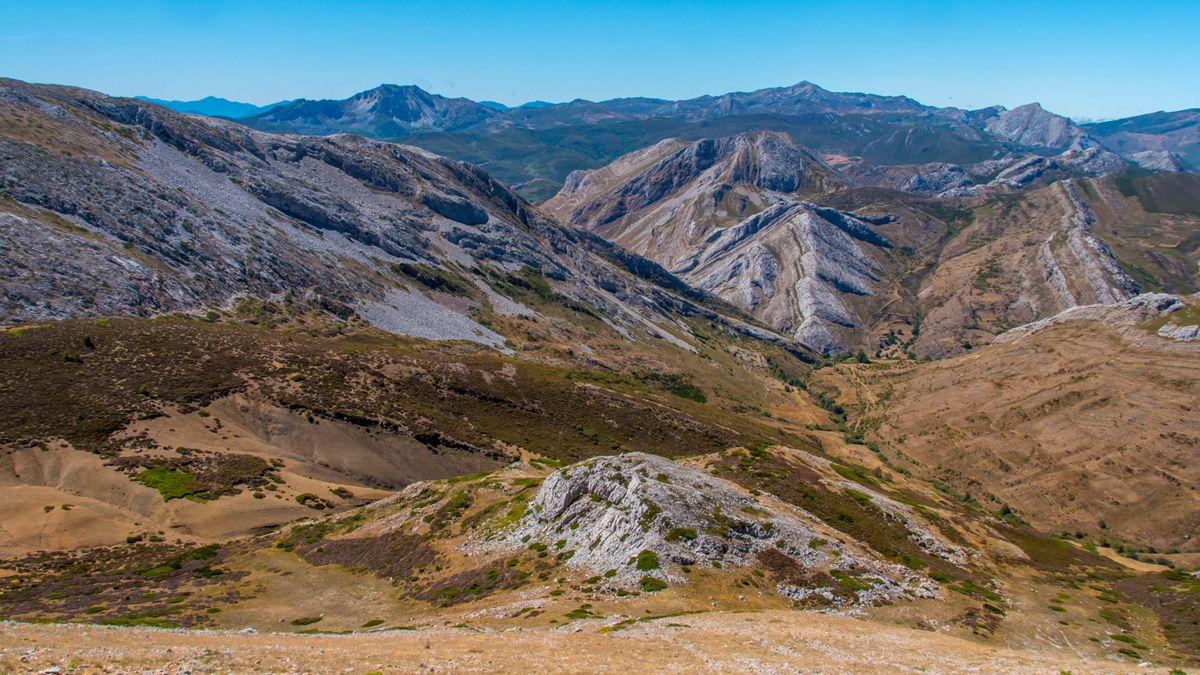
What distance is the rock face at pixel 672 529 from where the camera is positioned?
4900 centimetres

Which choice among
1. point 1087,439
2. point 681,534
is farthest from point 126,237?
point 1087,439

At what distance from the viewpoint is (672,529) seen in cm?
5028

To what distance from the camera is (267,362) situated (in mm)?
102812

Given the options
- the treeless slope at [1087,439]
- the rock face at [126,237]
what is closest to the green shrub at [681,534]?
the rock face at [126,237]

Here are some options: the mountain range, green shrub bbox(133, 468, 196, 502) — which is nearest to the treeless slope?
the mountain range

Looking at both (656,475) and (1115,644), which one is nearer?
(1115,644)

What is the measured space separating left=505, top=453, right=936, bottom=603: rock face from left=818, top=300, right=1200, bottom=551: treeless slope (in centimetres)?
11338

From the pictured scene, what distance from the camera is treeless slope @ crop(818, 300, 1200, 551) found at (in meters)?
132

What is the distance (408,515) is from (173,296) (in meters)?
109

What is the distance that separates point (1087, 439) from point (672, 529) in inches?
6212

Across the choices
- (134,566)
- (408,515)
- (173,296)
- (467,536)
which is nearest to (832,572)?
(467,536)

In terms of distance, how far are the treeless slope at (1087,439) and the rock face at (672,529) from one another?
372ft

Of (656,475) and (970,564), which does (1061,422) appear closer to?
(970,564)

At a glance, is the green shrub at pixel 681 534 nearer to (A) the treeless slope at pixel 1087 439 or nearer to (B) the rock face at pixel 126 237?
(B) the rock face at pixel 126 237
